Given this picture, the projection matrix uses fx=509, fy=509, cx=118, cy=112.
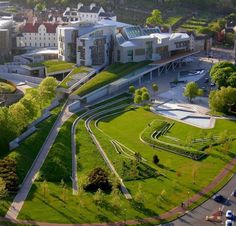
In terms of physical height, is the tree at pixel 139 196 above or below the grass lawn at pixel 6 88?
below

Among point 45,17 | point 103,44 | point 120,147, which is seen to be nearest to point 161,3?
point 45,17

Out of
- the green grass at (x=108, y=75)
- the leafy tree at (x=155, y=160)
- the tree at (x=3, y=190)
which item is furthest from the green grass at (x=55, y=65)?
the tree at (x=3, y=190)

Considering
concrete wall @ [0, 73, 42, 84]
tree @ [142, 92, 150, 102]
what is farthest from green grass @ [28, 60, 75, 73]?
tree @ [142, 92, 150, 102]

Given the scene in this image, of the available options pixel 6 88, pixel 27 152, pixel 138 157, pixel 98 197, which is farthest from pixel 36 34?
pixel 98 197

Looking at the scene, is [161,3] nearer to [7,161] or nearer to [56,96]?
[56,96]

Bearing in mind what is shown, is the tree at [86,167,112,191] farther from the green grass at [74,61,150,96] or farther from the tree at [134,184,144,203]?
the green grass at [74,61,150,96]

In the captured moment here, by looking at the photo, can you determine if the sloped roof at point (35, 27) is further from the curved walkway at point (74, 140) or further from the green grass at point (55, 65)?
the curved walkway at point (74, 140)

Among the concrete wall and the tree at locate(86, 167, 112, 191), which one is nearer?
Result: the tree at locate(86, 167, 112, 191)
